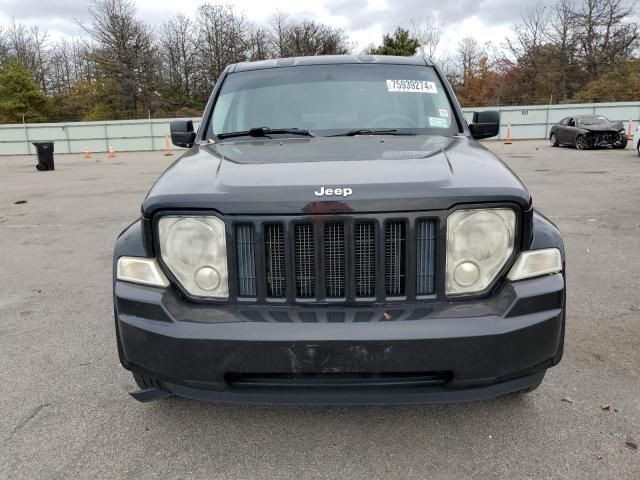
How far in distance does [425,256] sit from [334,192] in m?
0.45

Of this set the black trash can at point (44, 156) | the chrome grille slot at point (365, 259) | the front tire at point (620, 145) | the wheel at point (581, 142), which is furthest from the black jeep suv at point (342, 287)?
the front tire at point (620, 145)

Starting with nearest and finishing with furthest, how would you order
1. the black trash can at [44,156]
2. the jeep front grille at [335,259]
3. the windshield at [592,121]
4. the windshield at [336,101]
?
the jeep front grille at [335,259] < the windshield at [336,101] < the black trash can at [44,156] < the windshield at [592,121]

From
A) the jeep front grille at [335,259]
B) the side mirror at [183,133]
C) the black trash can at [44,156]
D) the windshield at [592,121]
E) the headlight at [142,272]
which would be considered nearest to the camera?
the jeep front grille at [335,259]

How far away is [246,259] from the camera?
212 cm

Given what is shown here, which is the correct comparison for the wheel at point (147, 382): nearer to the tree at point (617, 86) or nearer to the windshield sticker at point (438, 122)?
the windshield sticker at point (438, 122)

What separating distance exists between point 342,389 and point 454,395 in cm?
45

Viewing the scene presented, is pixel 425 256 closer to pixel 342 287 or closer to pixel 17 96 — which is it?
pixel 342 287

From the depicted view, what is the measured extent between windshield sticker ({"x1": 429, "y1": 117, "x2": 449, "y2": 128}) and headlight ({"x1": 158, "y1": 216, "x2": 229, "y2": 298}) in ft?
5.99

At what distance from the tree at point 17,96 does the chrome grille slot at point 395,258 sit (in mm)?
51454

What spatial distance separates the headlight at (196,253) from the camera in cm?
213

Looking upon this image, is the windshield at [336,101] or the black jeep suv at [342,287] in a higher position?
the windshield at [336,101]

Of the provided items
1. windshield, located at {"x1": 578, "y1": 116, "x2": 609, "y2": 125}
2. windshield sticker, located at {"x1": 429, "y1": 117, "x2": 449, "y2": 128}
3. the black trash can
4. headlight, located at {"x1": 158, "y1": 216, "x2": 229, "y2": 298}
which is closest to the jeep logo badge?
headlight, located at {"x1": 158, "y1": 216, "x2": 229, "y2": 298}

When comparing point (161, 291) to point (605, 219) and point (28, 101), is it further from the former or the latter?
point (28, 101)

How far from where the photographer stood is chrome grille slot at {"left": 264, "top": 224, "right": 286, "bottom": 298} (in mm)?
2089
